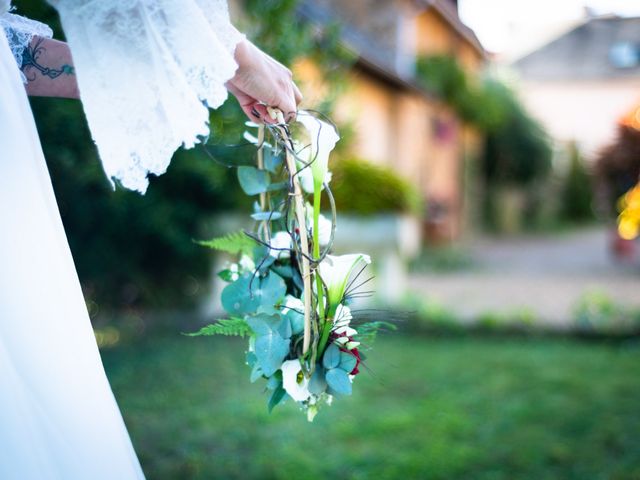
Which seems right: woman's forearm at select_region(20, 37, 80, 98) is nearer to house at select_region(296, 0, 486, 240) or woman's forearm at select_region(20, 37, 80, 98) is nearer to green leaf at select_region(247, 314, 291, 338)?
green leaf at select_region(247, 314, 291, 338)

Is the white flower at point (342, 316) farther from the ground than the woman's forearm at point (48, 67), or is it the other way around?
the woman's forearm at point (48, 67)

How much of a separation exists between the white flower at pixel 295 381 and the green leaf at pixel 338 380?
0.16ft

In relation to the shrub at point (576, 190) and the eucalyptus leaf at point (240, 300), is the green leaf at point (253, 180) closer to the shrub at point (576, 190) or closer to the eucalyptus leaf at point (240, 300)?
the eucalyptus leaf at point (240, 300)

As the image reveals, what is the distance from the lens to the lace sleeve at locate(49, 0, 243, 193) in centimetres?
119

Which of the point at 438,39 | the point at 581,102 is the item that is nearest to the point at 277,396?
the point at 438,39

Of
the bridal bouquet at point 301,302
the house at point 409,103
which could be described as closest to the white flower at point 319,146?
the bridal bouquet at point 301,302

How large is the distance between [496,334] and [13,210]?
16.7ft

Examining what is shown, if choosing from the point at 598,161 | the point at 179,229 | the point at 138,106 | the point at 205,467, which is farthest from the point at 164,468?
the point at 598,161

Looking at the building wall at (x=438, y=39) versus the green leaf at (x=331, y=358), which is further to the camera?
the building wall at (x=438, y=39)

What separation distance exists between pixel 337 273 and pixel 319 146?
251 mm

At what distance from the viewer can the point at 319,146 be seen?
1336 millimetres

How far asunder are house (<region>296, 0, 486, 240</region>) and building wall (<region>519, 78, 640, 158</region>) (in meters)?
10.3

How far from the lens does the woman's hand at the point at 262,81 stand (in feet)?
4.27

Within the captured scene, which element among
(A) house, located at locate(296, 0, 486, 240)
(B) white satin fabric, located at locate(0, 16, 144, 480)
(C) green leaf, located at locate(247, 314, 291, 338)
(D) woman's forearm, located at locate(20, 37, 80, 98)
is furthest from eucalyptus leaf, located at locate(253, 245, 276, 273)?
(A) house, located at locate(296, 0, 486, 240)
